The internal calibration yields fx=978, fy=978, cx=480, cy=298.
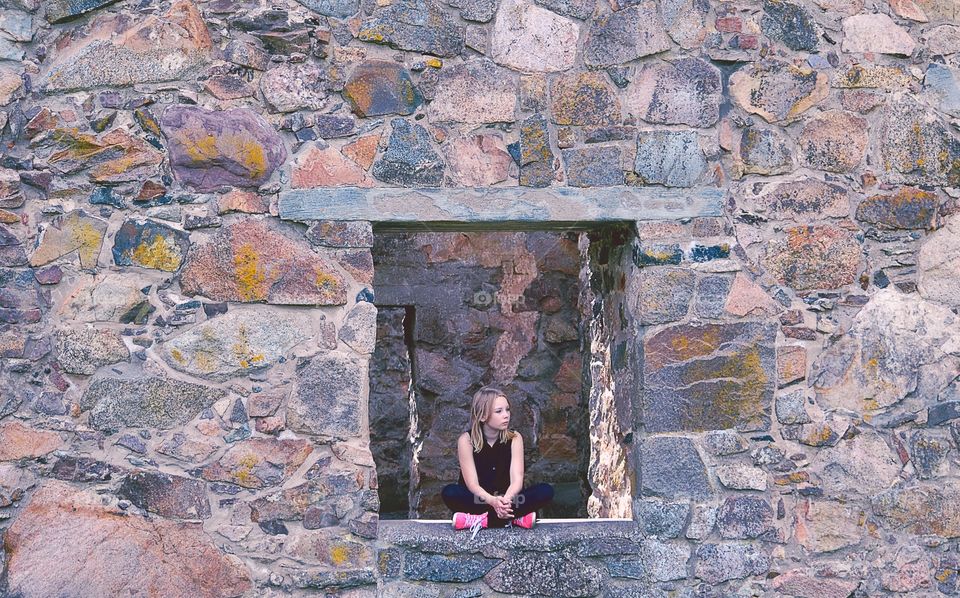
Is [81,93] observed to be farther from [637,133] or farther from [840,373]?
[840,373]

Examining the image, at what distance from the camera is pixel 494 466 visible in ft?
12.5

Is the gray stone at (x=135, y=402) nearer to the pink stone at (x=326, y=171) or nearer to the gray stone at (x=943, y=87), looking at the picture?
the pink stone at (x=326, y=171)

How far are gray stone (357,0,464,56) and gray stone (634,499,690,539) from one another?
168 cm

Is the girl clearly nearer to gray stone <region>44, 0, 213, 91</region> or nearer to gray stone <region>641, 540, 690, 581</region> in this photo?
gray stone <region>641, 540, 690, 581</region>

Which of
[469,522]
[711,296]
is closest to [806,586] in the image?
[711,296]

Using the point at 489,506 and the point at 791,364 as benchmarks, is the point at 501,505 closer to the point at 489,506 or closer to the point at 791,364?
the point at 489,506

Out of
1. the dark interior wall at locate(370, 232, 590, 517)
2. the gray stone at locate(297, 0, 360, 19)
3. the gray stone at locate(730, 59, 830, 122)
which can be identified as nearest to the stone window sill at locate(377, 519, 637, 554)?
the gray stone at locate(730, 59, 830, 122)

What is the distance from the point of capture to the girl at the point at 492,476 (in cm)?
353

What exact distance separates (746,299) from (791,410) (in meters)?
0.41

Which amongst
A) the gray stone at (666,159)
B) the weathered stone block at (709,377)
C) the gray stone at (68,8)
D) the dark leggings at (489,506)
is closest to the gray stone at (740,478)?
the weathered stone block at (709,377)

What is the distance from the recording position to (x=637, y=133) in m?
3.38

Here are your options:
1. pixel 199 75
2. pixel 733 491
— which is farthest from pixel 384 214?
pixel 733 491

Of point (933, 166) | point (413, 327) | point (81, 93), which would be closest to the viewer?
point (81, 93)

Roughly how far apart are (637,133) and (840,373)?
110 cm
